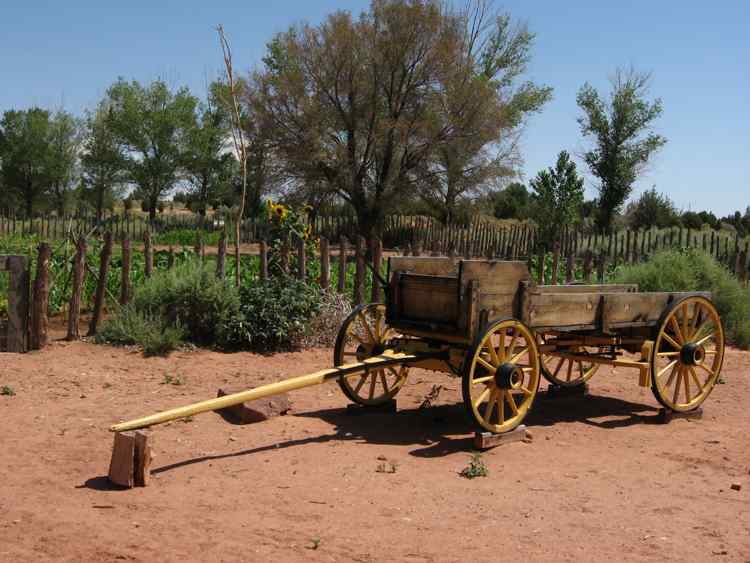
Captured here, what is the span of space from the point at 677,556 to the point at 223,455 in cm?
297

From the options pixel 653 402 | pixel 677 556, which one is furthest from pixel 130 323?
pixel 677 556

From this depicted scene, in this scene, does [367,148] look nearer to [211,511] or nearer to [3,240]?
[3,240]

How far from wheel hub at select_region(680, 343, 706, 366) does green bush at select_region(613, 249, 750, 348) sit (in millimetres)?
4807

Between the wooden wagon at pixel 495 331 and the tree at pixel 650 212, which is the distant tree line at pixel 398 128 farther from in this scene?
the wooden wagon at pixel 495 331

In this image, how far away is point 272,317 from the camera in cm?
924

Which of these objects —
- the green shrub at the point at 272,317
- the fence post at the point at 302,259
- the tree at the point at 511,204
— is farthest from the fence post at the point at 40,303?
the tree at the point at 511,204

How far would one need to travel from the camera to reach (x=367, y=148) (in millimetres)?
28156

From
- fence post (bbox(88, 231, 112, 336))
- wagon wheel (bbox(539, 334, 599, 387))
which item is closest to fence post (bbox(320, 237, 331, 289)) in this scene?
fence post (bbox(88, 231, 112, 336))

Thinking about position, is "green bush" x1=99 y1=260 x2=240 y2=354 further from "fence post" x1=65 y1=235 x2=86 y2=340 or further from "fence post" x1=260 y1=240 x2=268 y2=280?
"fence post" x1=260 y1=240 x2=268 y2=280

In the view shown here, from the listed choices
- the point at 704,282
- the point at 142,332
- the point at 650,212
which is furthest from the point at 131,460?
the point at 650,212

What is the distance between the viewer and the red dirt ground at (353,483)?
3941 mm

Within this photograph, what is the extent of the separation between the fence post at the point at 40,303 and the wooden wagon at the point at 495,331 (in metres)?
3.57

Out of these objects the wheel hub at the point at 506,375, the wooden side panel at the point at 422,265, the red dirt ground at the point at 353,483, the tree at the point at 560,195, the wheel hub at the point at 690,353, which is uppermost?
the tree at the point at 560,195

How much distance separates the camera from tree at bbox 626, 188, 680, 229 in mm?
38188
